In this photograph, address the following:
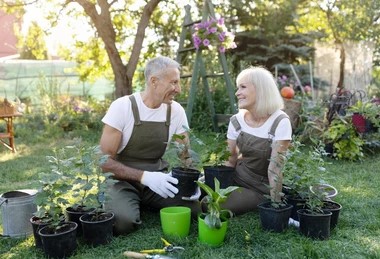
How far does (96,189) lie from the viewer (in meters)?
2.12

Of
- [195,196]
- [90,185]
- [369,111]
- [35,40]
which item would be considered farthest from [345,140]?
[35,40]

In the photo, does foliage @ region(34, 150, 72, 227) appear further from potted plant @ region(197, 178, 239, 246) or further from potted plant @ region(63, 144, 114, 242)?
potted plant @ region(197, 178, 239, 246)

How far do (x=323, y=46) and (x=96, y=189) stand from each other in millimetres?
10342

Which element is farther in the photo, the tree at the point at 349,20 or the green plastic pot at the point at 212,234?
the tree at the point at 349,20

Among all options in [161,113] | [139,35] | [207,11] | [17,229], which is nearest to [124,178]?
[161,113]

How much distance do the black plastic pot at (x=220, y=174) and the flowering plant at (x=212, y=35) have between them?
9.86 feet

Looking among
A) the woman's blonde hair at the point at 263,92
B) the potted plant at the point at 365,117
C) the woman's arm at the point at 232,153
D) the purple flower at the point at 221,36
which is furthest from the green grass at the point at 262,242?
the purple flower at the point at 221,36

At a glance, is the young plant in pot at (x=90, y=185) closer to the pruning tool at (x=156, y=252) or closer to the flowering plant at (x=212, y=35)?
the pruning tool at (x=156, y=252)

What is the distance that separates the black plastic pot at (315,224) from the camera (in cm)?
213

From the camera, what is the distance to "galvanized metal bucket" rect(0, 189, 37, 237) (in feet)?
7.50

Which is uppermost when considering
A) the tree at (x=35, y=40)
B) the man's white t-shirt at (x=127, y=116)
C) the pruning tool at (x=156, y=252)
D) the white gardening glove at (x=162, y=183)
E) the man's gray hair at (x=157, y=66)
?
the tree at (x=35, y=40)

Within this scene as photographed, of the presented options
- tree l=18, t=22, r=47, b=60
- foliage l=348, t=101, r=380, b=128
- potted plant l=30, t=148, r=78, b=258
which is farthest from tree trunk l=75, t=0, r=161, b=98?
potted plant l=30, t=148, r=78, b=258

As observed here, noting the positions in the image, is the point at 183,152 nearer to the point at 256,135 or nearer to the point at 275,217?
the point at 256,135

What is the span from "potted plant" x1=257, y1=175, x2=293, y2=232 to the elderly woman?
152 millimetres
